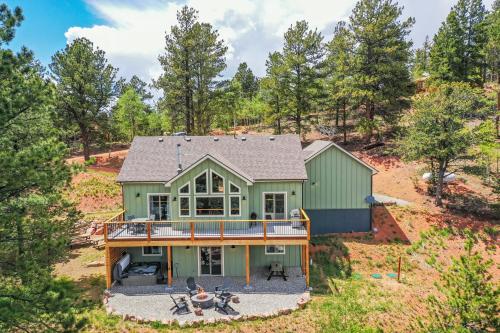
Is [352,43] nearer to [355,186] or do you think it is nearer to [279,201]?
[355,186]

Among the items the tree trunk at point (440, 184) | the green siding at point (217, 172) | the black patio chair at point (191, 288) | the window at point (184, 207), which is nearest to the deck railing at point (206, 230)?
the green siding at point (217, 172)

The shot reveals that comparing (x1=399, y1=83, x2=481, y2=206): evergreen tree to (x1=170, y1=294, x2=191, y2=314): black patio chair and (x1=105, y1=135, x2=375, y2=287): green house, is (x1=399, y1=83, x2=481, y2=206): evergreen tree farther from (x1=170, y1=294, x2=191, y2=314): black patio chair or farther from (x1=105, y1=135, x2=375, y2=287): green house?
(x1=170, y1=294, x2=191, y2=314): black patio chair

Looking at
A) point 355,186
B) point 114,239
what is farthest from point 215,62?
point 114,239

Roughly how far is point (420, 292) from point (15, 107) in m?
17.1

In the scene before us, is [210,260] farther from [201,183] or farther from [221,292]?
[201,183]

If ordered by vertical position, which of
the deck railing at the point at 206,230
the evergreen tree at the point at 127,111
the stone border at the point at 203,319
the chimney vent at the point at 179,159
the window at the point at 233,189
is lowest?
the stone border at the point at 203,319

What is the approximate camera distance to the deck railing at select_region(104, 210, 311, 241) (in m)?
15.0

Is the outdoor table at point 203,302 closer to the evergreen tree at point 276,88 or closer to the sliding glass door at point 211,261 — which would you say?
the sliding glass door at point 211,261

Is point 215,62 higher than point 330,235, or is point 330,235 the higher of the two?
point 215,62

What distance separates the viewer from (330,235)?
20.3m

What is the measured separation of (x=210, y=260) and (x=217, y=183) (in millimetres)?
3900

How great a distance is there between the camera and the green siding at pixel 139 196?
17172 millimetres

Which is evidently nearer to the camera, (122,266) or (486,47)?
(122,266)

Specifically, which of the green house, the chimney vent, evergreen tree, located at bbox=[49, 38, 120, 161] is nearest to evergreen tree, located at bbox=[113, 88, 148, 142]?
evergreen tree, located at bbox=[49, 38, 120, 161]
